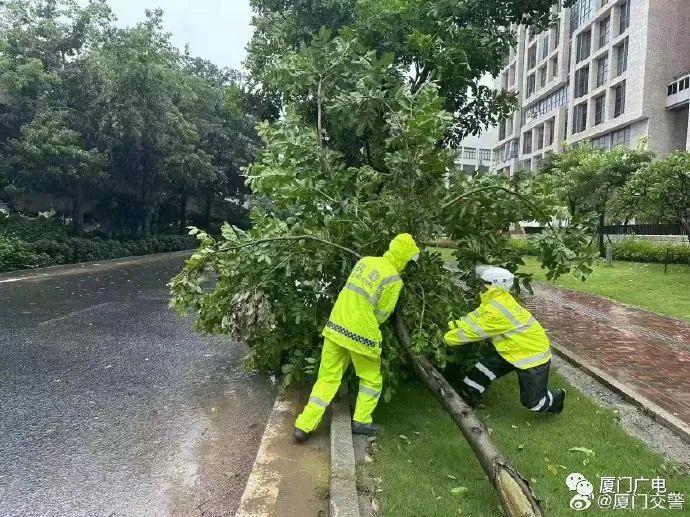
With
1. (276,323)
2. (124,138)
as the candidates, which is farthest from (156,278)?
(276,323)

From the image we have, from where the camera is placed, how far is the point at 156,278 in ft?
56.4

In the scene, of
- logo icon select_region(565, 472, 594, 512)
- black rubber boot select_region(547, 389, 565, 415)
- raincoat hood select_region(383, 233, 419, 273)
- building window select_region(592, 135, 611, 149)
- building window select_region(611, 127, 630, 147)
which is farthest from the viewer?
building window select_region(592, 135, 611, 149)

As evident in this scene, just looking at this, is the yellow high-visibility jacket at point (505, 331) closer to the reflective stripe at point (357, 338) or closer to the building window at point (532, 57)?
the reflective stripe at point (357, 338)

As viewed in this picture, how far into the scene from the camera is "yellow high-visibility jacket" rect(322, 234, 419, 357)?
412 centimetres

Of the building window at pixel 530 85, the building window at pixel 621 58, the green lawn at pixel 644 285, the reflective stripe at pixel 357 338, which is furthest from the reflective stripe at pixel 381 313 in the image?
the building window at pixel 530 85

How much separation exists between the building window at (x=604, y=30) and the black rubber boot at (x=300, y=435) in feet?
141

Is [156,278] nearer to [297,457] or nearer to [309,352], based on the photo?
[309,352]

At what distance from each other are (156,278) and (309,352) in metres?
13.1

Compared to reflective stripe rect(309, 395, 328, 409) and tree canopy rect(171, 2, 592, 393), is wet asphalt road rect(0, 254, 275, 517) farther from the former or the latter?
tree canopy rect(171, 2, 592, 393)

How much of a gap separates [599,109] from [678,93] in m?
8.39

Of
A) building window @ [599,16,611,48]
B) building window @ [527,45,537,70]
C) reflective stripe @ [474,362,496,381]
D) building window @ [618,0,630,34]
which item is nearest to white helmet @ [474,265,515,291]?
reflective stripe @ [474,362,496,381]

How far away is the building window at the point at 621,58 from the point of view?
36.9 m

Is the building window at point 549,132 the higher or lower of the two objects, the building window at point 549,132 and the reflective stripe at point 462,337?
the higher

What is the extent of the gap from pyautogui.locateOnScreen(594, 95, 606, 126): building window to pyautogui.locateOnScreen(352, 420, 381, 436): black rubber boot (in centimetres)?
4131
